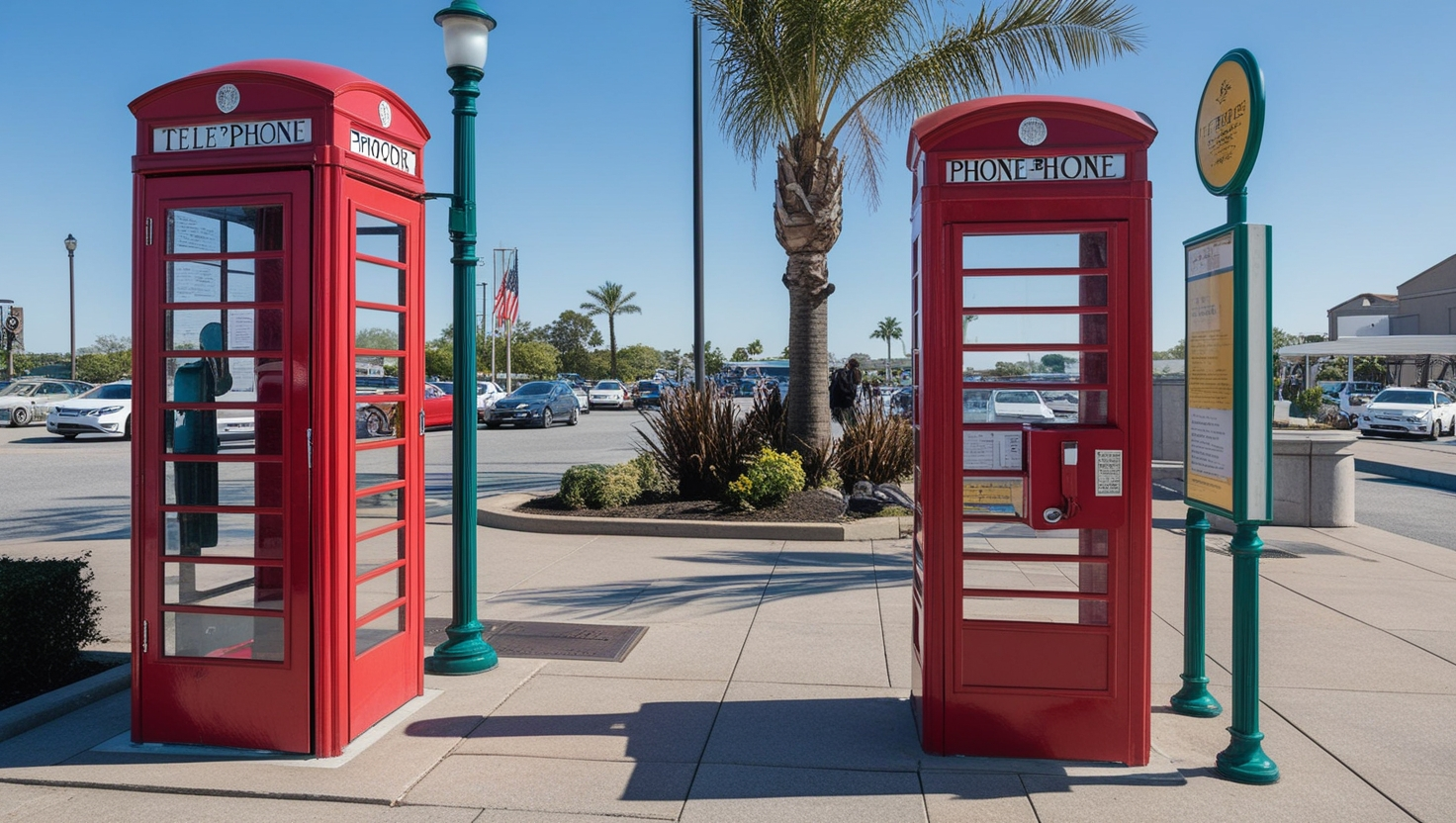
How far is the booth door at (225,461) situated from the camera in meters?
4.27

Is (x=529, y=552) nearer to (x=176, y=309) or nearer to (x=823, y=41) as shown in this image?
(x=176, y=309)

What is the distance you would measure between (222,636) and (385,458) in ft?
3.50

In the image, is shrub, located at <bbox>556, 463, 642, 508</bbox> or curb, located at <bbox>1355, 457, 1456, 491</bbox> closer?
shrub, located at <bbox>556, 463, 642, 508</bbox>

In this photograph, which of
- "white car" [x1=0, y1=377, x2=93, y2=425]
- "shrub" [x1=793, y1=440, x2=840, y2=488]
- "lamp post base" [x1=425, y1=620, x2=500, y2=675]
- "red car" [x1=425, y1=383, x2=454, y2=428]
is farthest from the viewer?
"white car" [x1=0, y1=377, x2=93, y2=425]

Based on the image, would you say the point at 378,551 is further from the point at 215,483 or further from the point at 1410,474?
the point at 1410,474

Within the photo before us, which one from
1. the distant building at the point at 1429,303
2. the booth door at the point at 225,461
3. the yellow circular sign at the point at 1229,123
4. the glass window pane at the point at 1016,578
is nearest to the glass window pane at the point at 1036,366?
the glass window pane at the point at 1016,578

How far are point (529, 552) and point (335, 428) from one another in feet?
17.6

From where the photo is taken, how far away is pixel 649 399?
42.8 m

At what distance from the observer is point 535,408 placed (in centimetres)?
3228

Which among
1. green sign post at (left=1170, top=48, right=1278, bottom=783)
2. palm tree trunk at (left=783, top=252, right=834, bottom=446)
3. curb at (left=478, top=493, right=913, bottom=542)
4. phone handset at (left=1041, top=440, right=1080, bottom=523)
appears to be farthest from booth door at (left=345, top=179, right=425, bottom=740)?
palm tree trunk at (left=783, top=252, right=834, bottom=446)

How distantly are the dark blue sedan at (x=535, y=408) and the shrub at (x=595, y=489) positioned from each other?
20.7 metres

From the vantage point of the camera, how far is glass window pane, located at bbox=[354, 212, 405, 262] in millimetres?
4484

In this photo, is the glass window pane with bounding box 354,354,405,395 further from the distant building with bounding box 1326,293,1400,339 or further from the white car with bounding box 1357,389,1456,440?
the distant building with bounding box 1326,293,1400,339

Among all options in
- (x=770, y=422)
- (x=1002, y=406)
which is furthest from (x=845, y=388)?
(x=1002, y=406)
